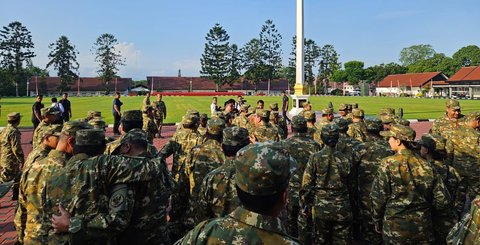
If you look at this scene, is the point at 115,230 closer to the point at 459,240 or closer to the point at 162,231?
the point at 162,231

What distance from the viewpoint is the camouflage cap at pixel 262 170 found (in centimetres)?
169

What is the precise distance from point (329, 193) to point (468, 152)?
3181 mm

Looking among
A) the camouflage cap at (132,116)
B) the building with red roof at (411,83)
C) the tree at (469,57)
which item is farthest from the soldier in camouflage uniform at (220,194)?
the tree at (469,57)

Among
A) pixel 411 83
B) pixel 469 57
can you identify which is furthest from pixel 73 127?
pixel 469 57

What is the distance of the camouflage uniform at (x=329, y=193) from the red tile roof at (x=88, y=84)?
84993mm

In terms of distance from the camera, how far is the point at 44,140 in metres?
4.05

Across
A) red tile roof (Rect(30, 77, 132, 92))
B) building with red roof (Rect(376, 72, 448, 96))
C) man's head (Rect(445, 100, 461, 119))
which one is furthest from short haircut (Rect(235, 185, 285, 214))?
red tile roof (Rect(30, 77, 132, 92))

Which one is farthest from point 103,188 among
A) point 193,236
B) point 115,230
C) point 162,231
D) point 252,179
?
point 252,179

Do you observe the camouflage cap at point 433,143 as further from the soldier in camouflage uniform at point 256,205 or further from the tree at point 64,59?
the tree at point 64,59

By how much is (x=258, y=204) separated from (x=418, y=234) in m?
2.82

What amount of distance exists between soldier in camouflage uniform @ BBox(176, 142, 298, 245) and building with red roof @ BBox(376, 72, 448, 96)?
79017mm

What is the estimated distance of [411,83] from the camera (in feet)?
268

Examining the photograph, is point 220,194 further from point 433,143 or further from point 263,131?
point 263,131

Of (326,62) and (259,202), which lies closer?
(259,202)
